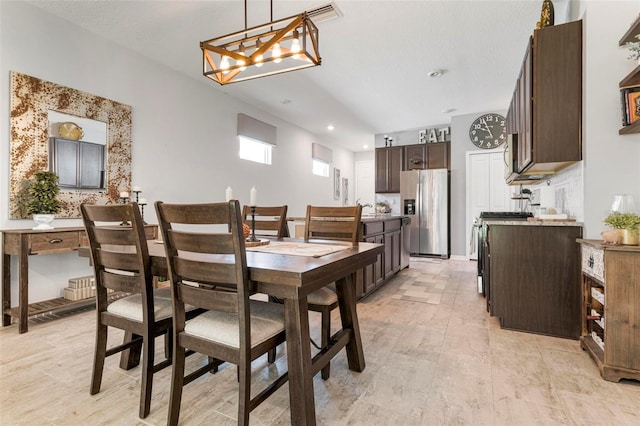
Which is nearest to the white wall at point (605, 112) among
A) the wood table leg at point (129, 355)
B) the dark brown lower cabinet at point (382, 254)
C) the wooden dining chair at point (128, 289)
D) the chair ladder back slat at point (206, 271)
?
the dark brown lower cabinet at point (382, 254)

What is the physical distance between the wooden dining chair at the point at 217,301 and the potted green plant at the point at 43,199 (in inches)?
82.2

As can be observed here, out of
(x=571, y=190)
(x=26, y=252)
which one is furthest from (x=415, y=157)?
(x=26, y=252)

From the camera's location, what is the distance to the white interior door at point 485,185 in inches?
222

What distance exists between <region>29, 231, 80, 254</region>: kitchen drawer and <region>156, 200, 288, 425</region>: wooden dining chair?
1.94 m

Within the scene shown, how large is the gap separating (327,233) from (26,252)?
234 centimetres

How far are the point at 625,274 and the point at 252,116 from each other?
4.90m

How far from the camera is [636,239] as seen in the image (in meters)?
1.77

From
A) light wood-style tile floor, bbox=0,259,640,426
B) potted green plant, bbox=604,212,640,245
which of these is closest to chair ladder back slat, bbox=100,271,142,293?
light wood-style tile floor, bbox=0,259,640,426

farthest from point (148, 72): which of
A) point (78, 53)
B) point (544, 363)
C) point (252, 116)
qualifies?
point (544, 363)

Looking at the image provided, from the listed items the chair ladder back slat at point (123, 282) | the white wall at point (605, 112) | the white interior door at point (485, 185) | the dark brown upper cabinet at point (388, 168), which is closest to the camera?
the chair ladder back slat at point (123, 282)

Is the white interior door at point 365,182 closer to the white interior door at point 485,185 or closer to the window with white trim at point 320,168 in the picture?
the window with white trim at point 320,168

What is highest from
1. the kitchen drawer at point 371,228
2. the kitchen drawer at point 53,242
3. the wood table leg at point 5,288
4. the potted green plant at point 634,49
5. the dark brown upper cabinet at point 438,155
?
the dark brown upper cabinet at point 438,155

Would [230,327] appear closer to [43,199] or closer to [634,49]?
[43,199]

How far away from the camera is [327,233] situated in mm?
2381
